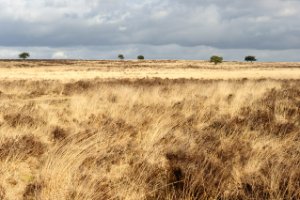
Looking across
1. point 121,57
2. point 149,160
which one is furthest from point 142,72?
point 121,57

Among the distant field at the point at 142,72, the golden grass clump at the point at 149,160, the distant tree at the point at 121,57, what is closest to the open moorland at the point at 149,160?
the golden grass clump at the point at 149,160

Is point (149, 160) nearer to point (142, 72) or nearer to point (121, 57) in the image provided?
point (142, 72)

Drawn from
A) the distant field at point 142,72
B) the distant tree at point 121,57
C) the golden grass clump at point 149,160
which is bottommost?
the distant tree at point 121,57

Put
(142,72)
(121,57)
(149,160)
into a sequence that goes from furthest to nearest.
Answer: (121,57) → (142,72) → (149,160)

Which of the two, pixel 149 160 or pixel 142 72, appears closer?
pixel 149 160

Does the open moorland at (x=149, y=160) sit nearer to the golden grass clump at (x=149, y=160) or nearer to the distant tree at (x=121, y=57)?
the golden grass clump at (x=149, y=160)

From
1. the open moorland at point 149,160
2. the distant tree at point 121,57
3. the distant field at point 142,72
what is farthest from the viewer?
the distant tree at point 121,57

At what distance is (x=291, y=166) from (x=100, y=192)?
8.03 ft

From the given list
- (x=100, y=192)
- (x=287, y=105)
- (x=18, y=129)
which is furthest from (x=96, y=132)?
(x=287, y=105)

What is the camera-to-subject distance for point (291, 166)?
18.9 ft

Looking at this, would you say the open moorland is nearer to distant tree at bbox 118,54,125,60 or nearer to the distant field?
the distant field

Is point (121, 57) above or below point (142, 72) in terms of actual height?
below

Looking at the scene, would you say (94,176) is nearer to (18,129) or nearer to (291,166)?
(291,166)

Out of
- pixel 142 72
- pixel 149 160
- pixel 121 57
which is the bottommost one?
pixel 121 57
